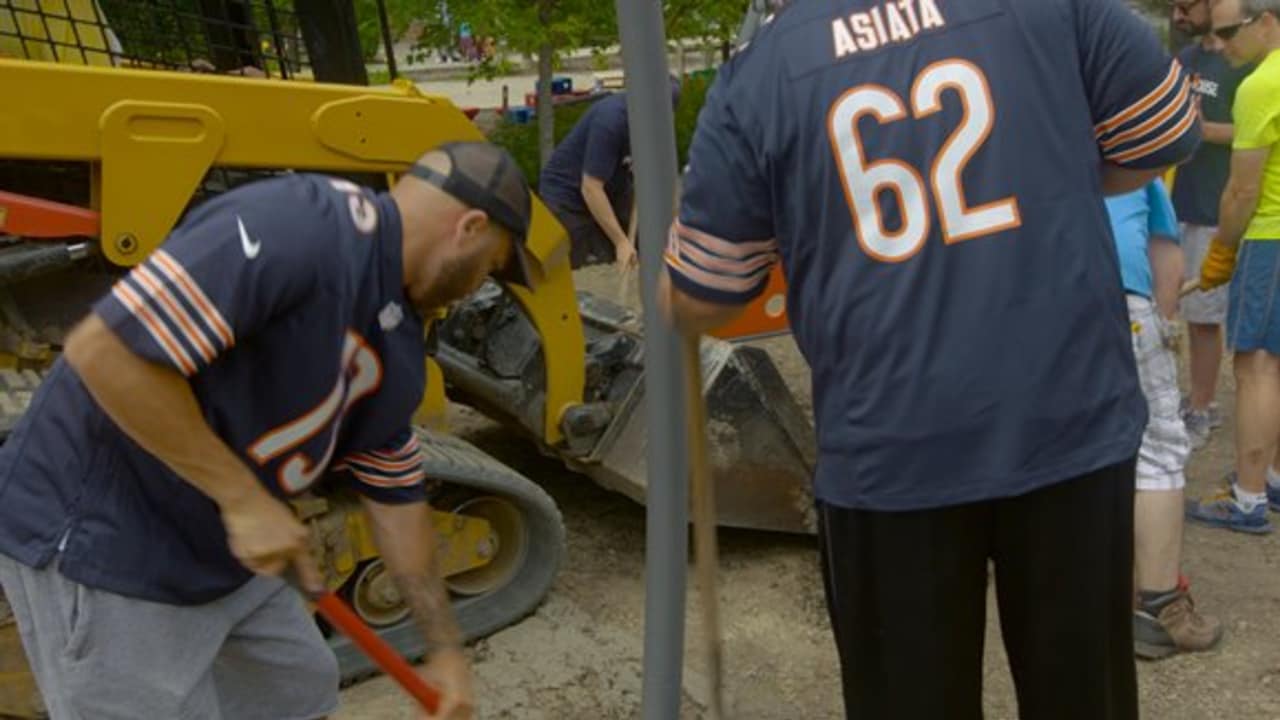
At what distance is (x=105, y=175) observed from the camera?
3861 mm

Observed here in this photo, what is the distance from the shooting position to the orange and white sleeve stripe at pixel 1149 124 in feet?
7.94

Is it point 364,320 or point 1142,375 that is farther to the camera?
point 1142,375

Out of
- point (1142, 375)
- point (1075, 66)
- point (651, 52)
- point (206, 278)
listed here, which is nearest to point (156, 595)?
point (206, 278)

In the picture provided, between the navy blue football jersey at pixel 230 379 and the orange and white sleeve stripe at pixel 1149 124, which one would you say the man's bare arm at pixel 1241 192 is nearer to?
the orange and white sleeve stripe at pixel 1149 124

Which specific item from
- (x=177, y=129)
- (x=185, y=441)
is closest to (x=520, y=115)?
(x=177, y=129)

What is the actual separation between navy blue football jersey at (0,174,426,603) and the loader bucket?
7.46 feet

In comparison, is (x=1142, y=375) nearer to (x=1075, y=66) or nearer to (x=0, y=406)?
(x=1075, y=66)

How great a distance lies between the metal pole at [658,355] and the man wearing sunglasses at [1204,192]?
376cm

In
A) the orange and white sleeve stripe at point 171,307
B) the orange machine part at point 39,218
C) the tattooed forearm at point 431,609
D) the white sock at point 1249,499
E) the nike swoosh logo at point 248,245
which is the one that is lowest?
the white sock at point 1249,499

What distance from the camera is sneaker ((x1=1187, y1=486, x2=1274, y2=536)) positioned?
5188 millimetres

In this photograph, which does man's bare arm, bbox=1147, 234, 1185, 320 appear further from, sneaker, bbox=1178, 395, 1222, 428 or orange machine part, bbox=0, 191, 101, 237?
orange machine part, bbox=0, 191, 101, 237

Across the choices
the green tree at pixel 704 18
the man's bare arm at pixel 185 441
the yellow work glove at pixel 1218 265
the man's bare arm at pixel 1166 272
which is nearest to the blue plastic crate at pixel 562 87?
the green tree at pixel 704 18

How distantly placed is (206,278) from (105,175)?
6.42 ft

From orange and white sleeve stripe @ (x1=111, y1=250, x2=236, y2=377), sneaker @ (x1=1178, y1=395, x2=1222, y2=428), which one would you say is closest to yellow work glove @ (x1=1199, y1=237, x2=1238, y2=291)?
sneaker @ (x1=1178, y1=395, x2=1222, y2=428)
